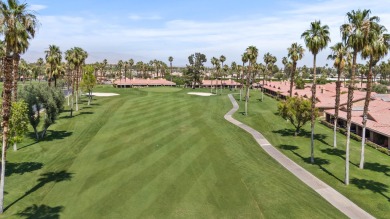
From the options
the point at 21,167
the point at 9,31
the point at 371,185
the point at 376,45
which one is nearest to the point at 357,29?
A: the point at 376,45

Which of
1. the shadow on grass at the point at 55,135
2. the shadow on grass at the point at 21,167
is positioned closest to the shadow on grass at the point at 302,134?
the shadow on grass at the point at 55,135

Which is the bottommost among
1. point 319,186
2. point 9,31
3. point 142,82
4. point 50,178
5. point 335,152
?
point 319,186

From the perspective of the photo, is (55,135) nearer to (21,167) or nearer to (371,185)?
(21,167)

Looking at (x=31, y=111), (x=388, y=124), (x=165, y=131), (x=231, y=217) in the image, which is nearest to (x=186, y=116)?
(x=165, y=131)

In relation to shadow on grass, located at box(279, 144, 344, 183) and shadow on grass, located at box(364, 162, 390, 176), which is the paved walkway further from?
shadow on grass, located at box(364, 162, 390, 176)

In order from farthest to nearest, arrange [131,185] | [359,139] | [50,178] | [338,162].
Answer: [359,139]
[338,162]
[50,178]
[131,185]

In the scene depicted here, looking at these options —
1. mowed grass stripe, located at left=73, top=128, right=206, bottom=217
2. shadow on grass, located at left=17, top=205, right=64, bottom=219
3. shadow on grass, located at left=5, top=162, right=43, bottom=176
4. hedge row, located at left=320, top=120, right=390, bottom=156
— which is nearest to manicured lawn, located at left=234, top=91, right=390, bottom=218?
hedge row, located at left=320, top=120, right=390, bottom=156
